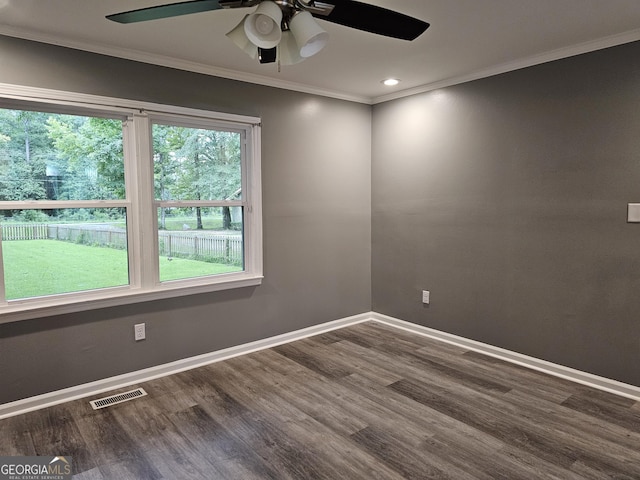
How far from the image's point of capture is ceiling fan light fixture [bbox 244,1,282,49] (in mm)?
1638

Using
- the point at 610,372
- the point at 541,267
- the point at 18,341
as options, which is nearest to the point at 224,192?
the point at 18,341

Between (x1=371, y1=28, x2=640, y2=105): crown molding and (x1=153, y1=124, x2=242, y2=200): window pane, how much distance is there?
1737 millimetres

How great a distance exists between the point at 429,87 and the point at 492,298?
1.94 m

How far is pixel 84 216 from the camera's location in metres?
2.88

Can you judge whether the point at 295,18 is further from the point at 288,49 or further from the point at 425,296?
the point at 425,296

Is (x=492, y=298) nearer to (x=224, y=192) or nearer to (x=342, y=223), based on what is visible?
(x=342, y=223)

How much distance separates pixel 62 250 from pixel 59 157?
61cm

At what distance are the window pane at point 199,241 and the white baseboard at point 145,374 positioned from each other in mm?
666

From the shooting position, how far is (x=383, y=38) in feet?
8.85

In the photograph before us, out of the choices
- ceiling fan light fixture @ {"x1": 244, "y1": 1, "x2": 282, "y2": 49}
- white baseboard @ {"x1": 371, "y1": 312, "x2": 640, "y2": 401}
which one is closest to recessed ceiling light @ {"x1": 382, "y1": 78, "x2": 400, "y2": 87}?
ceiling fan light fixture @ {"x1": 244, "y1": 1, "x2": 282, "y2": 49}

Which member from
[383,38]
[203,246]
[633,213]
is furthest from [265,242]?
[633,213]

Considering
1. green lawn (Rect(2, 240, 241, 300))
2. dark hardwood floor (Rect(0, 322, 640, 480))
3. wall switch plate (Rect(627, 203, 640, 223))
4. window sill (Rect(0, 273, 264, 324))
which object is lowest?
dark hardwood floor (Rect(0, 322, 640, 480))

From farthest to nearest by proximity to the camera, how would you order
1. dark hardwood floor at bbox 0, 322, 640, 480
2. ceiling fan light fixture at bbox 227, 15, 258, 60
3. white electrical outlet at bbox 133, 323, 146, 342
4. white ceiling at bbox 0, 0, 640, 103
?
A: 1. white electrical outlet at bbox 133, 323, 146, 342
2. white ceiling at bbox 0, 0, 640, 103
3. dark hardwood floor at bbox 0, 322, 640, 480
4. ceiling fan light fixture at bbox 227, 15, 258, 60

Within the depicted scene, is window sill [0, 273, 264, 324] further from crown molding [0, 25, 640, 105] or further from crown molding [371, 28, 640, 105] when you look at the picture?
crown molding [371, 28, 640, 105]
